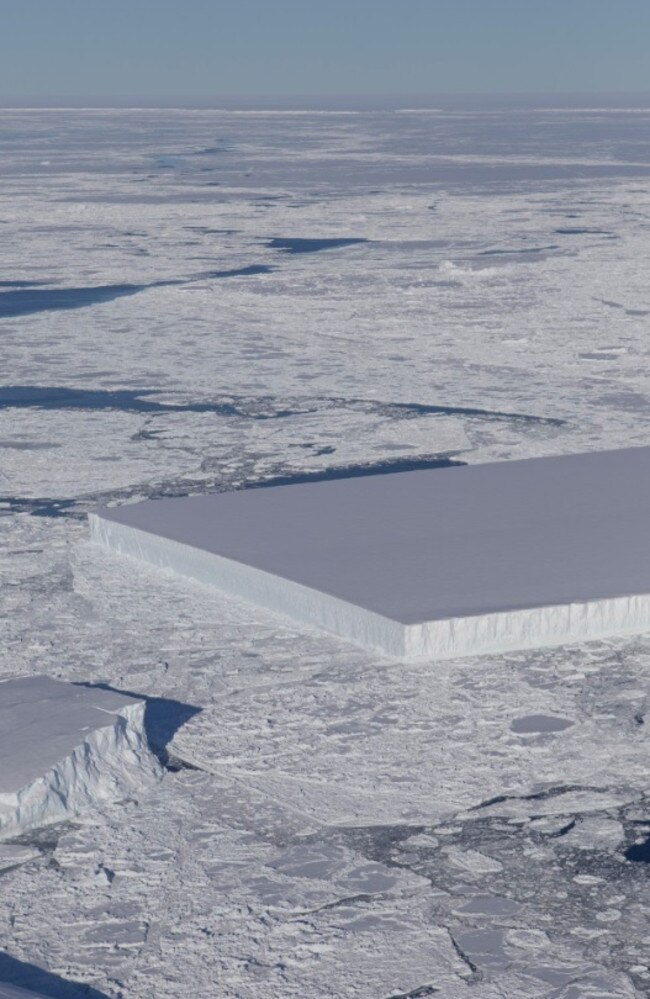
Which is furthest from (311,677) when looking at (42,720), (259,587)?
(42,720)

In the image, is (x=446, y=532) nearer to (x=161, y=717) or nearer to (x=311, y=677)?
(x=311, y=677)

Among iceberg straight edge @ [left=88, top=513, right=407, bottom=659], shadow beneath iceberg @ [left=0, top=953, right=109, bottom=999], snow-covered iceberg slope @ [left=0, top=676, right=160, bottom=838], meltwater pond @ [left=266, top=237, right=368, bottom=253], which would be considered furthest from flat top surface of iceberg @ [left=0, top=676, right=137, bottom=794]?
meltwater pond @ [left=266, top=237, right=368, bottom=253]

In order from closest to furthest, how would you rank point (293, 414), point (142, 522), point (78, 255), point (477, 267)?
point (142, 522) < point (293, 414) < point (477, 267) < point (78, 255)

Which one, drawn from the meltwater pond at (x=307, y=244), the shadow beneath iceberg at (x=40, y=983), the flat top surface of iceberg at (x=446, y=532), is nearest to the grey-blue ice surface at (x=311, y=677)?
the shadow beneath iceberg at (x=40, y=983)

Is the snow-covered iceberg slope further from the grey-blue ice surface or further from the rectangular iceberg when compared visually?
the rectangular iceberg

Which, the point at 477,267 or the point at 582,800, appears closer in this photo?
the point at 582,800

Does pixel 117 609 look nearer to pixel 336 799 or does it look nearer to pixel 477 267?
pixel 336 799

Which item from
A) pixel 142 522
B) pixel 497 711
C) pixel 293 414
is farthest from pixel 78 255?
pixel 497 711
